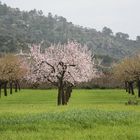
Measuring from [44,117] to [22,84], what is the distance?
123 m

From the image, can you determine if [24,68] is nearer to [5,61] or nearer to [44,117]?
[5,61]

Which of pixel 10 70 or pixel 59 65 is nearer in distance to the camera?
pixel 59 65

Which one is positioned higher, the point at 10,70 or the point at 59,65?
the point at 10,70

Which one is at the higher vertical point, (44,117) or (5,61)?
(5,61)

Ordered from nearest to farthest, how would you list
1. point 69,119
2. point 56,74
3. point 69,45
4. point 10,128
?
1. point 10,128
2. point 69,119
3. point 56,74
4. point 69,45

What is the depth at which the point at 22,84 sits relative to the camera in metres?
150

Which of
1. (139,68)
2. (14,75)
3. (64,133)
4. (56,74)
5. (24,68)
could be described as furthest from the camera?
(24,68)

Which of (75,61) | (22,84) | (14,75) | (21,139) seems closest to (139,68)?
(14,75)

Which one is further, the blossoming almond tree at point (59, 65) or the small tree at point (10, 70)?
the small tree at point (10, 70)

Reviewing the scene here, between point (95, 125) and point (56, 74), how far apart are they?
108 ft

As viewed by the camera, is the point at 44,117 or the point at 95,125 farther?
the point at 44,117

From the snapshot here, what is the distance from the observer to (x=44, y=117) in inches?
1085

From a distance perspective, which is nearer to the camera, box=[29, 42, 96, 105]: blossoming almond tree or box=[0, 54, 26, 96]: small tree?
box=[29, 42, 96, 105]: blossoming almond tree

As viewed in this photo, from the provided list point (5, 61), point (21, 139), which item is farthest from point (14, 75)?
point (21, 139)
